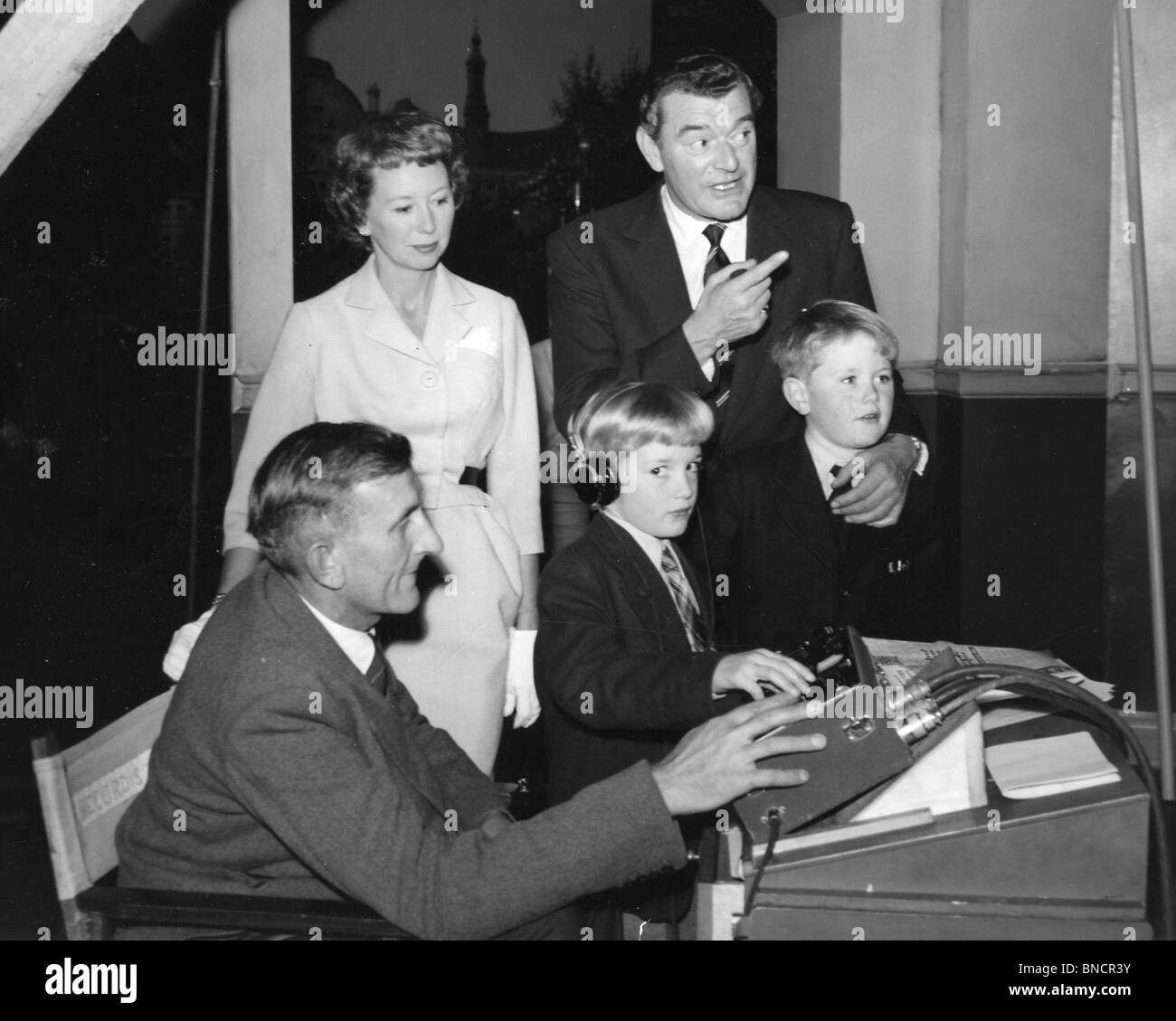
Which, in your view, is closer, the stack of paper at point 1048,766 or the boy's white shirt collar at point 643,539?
the stack of paper at point 1048,766

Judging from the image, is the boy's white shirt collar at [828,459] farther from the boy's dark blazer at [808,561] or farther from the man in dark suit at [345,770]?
the man in dark suit at [345,770]

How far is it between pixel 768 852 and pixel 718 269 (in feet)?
5.53

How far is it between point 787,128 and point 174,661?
3.31m

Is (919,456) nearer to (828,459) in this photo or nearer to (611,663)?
(828,459)

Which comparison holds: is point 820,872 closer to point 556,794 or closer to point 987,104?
point 556,794

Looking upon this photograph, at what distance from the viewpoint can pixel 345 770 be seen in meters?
1.68

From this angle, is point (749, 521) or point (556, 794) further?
point (749, 521)

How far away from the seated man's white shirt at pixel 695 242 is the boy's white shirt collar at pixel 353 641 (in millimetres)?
1244

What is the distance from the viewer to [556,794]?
7.98ft

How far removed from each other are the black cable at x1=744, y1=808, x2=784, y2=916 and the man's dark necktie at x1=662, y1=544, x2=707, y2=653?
841mm

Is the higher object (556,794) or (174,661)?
(174,661)

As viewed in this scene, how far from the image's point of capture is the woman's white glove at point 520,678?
2873mm

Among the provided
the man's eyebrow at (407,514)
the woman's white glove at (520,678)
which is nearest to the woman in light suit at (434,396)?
the woman's white glove at (520,678)
